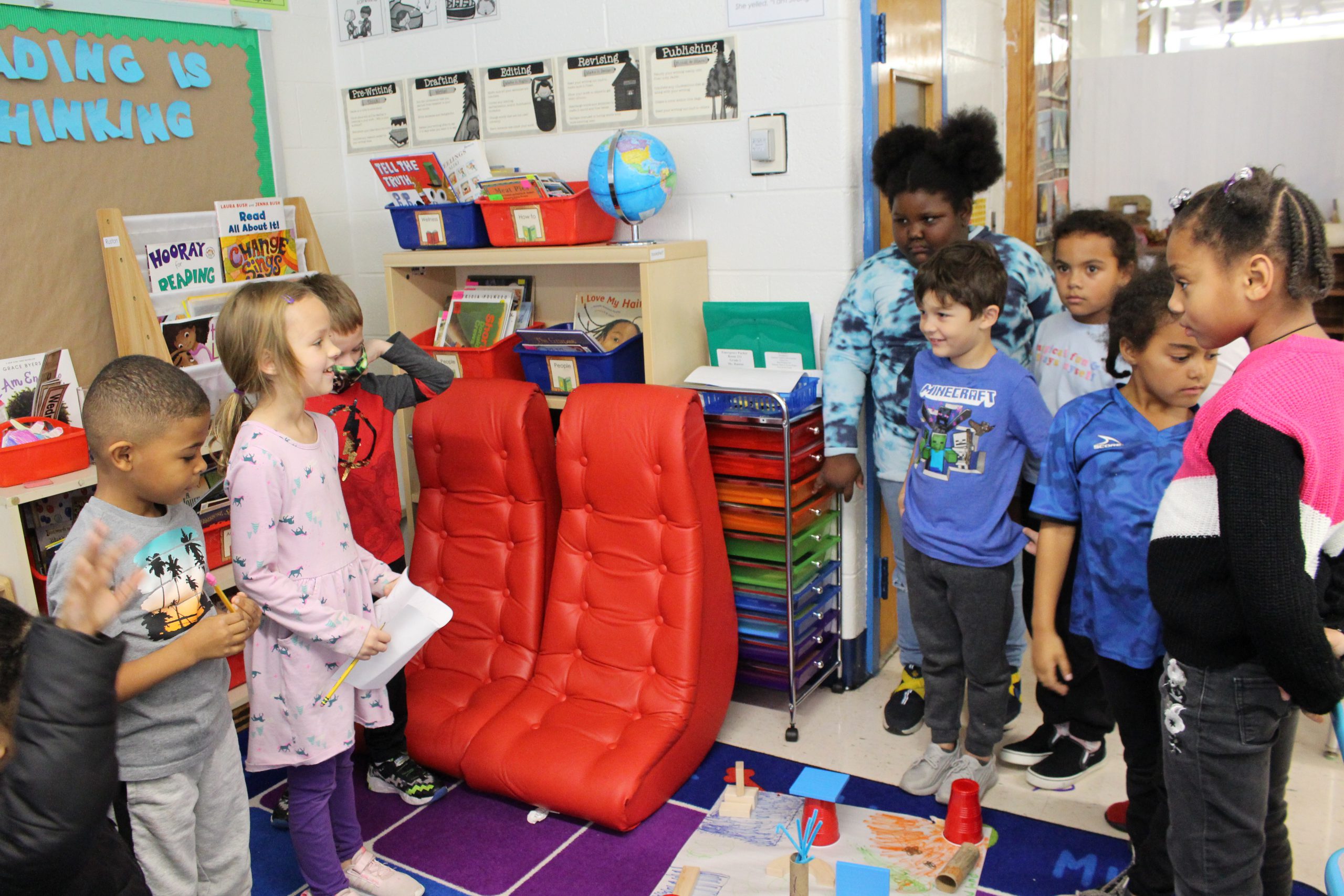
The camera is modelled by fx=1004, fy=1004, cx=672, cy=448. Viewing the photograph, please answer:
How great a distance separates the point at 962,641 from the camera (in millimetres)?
2262

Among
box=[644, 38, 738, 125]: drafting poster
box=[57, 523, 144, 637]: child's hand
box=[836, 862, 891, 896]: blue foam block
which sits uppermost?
box=[644, 38, 738, 125]: drafting poster

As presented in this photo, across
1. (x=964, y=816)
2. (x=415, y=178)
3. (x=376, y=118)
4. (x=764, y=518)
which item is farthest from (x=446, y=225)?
(x=964, y=816)

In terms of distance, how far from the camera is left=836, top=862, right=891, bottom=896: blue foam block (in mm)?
1799

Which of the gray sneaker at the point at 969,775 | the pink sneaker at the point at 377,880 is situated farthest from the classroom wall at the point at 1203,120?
the pink sneaker at the point at 377,880

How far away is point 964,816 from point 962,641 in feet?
1.24

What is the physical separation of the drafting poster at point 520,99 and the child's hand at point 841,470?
1.29 m

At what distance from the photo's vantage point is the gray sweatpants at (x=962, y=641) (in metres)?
2.17

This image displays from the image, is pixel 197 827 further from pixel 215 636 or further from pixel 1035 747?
pixel 1035 747

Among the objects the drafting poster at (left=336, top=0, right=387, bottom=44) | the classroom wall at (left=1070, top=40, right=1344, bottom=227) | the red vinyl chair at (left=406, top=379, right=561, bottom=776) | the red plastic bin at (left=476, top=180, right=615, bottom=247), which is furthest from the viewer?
the classroom wall at (left=1070, top=40, right=1344, bottom=227)

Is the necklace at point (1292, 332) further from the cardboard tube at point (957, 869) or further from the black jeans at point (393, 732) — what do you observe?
the black jeans at point (393, 732)

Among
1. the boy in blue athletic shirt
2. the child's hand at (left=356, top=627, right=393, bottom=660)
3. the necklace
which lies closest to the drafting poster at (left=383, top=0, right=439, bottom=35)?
the boy in blue athletic shirt

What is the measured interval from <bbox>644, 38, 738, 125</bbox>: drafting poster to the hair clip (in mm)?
1554

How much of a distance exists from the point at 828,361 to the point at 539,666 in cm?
106

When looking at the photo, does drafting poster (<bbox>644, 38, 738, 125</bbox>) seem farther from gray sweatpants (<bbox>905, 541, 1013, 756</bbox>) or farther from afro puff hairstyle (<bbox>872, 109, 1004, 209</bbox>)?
gray sweatpants (<bbox>905, 541, 1013, 756</bbox>)
